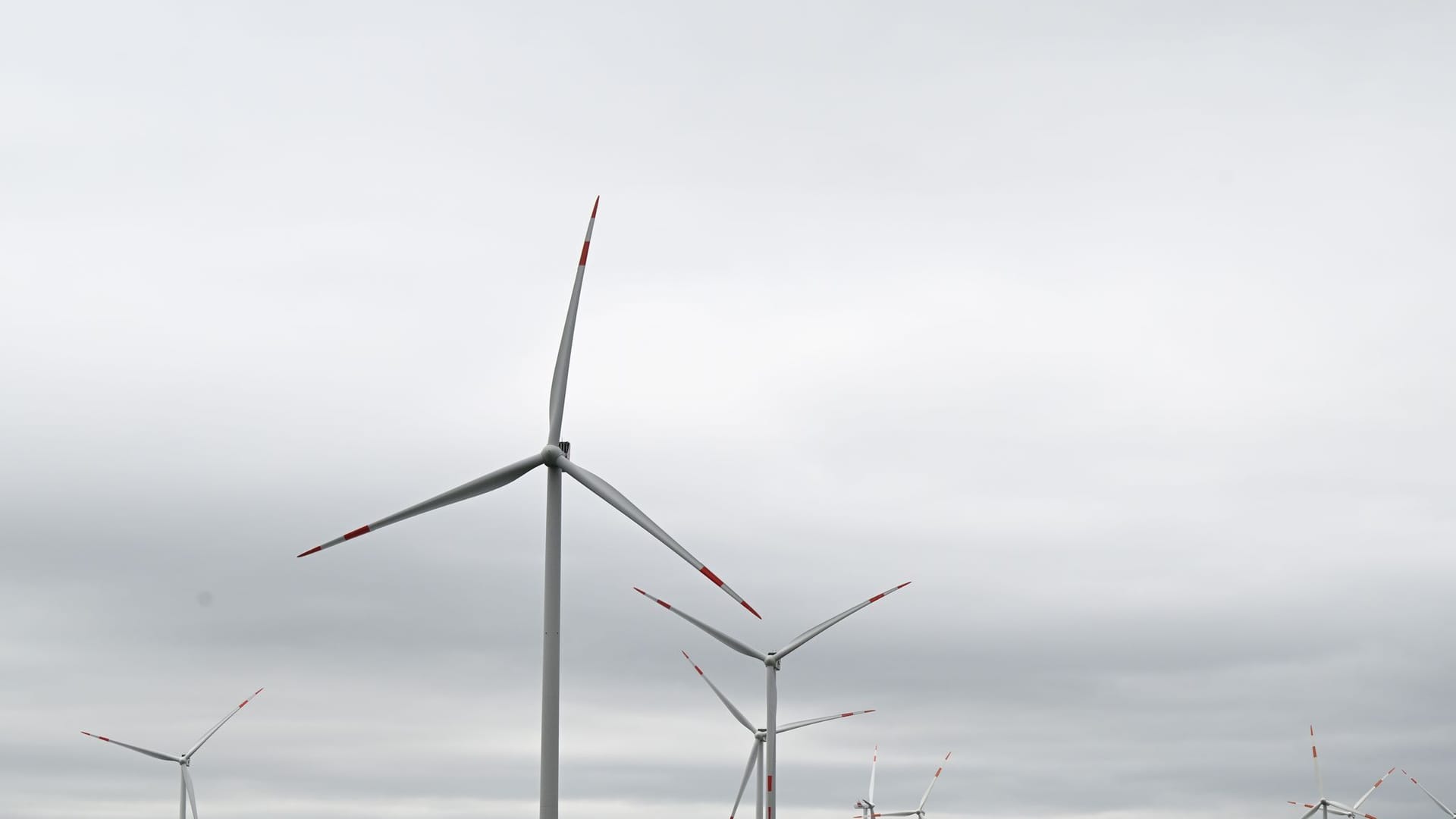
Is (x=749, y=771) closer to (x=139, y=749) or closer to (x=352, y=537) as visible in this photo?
(x=139, y=749)

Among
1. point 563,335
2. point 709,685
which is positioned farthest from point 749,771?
point 563,335

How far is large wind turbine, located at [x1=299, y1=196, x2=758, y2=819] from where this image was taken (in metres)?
48.3

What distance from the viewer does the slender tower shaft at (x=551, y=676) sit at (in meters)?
48.2

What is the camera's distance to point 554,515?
5191cm

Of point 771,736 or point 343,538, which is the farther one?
point 771,736

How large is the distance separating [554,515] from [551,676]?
542 centimetres

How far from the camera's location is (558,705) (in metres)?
49.2

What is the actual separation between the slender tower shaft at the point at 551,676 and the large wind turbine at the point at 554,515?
0.07ft

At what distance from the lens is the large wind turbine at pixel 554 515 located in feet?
158

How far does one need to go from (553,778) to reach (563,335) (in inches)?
641

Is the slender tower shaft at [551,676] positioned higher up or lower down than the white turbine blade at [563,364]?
lower down

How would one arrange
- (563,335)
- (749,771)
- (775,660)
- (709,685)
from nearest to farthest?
(563,335) → (775,660) → (709,685) → (749,771)

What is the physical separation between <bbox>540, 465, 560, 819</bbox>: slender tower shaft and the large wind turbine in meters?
0.02

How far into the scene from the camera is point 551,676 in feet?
161
